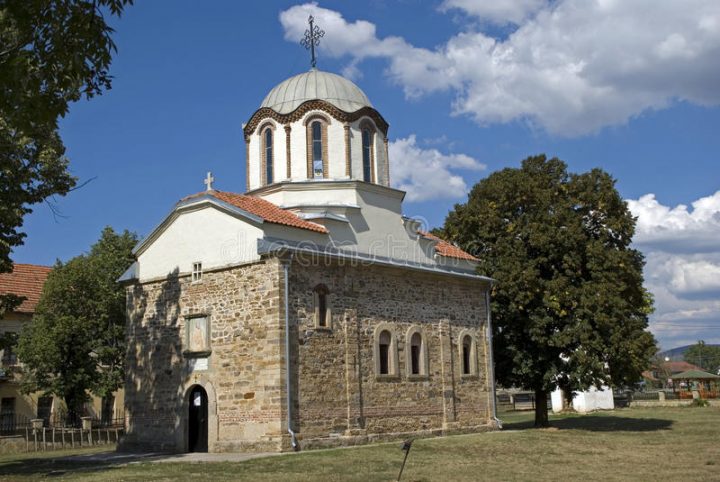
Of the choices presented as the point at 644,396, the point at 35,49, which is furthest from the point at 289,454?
the point at 644,396

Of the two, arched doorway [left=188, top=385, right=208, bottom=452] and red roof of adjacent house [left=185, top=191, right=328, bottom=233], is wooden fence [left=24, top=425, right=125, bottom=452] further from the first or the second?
red roof of adjacent house [left=185, top=191, right=328, bottom=233]

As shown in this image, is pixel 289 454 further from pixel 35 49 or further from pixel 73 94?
pixel 35 49

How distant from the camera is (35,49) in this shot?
900 centimetres

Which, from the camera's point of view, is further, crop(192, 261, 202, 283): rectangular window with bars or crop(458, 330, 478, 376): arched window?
crop(458, 330, 478, 376): arched window

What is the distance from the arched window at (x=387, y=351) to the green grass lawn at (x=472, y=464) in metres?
2.18

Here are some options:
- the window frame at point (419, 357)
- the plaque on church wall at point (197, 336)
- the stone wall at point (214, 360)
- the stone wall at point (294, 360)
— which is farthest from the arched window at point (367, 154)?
the plaque on church wall at point (197, 336)

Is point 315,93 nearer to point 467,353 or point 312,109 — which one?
point 312,109

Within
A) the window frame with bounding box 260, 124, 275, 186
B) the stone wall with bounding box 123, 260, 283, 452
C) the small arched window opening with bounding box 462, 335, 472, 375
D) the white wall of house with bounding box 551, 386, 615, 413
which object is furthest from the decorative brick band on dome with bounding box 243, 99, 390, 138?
the white wall of house with bounding box 551, 386, 615, 413

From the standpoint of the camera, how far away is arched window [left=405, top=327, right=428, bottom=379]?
71.2ft

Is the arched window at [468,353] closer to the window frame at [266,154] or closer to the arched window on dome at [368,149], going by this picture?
the arched window on dome at [368,149]

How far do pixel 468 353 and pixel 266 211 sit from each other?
8.90 meters

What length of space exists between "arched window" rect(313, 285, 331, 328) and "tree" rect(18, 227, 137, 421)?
1255 centimetres

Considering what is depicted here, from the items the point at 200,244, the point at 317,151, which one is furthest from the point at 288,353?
the point at 317,151

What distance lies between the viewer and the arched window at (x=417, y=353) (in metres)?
21.7
